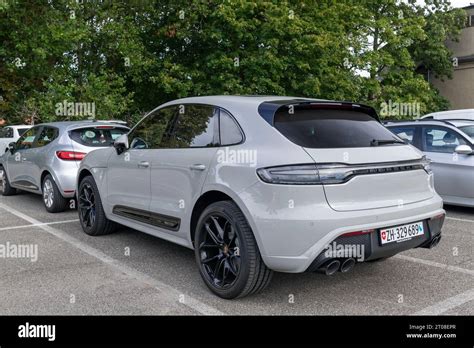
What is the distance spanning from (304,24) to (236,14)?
296 centimetres

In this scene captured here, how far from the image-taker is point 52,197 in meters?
7.68

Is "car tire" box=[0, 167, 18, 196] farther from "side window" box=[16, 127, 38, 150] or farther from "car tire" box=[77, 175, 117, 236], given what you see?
"car tire" box=[77, 175, 117, 236]

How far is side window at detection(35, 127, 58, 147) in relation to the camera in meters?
7.82

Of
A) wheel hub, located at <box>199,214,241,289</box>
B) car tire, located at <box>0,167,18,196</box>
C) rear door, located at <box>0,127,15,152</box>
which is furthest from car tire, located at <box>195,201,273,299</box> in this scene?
rear door, located at <box>0,127,15,152</box>

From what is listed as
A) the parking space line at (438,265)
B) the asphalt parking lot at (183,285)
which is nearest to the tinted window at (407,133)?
the asphalt parking lot at (183,285)

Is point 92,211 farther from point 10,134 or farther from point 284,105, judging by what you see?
point 10,134

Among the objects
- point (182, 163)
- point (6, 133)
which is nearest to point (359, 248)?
point (182, 163)

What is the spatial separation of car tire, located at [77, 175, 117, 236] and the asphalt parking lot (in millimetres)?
204

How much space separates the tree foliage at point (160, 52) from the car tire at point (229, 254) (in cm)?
1303

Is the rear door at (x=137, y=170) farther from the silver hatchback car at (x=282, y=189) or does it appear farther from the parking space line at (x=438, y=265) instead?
the parking space line at (x=438, y=265)

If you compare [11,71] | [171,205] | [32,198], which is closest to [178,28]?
[11,71]

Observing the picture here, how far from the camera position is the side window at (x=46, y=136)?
782 centimetres

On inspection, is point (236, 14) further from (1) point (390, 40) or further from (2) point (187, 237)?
(2) point (187, 237)

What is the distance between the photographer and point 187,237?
432 cm
